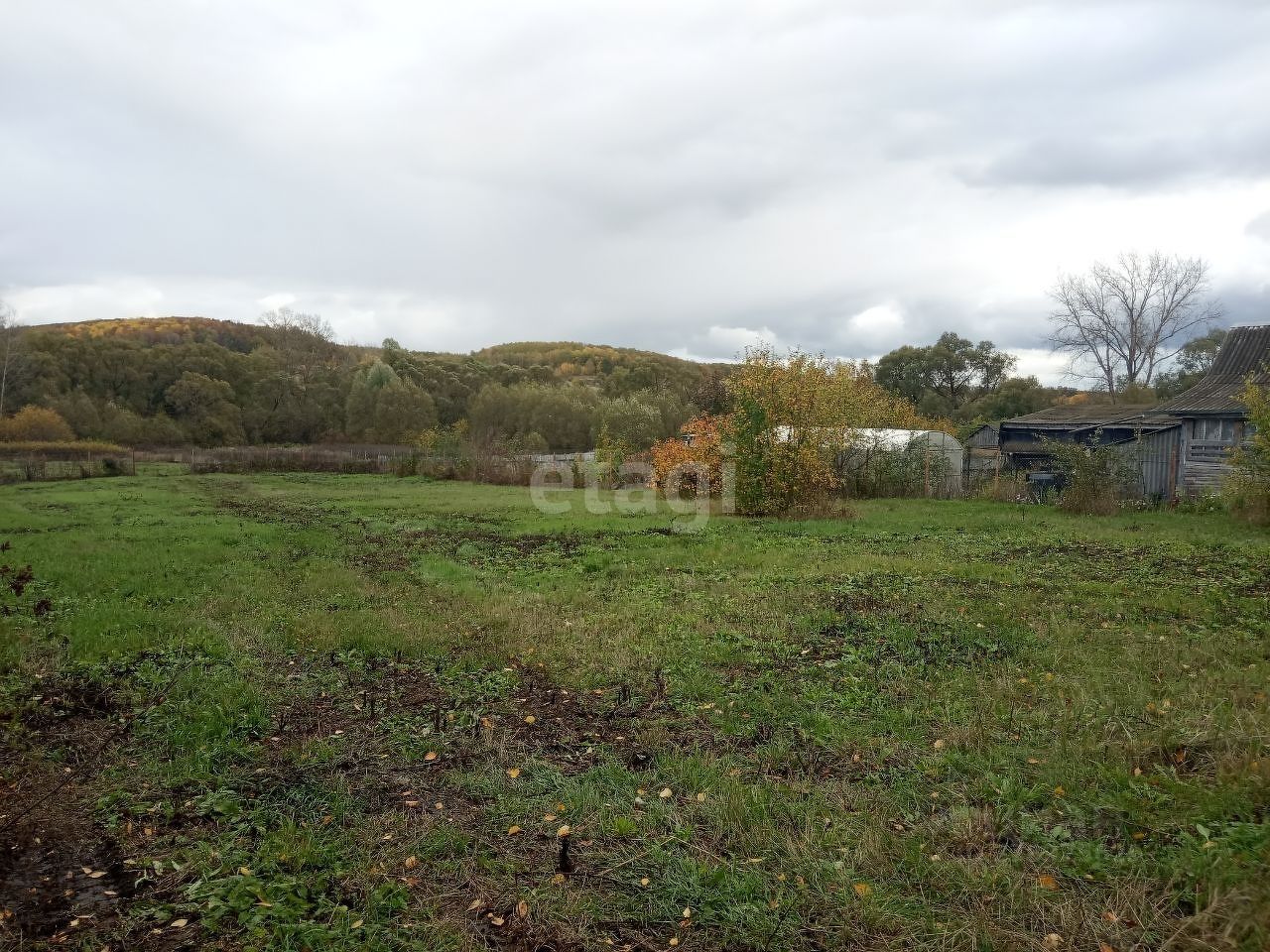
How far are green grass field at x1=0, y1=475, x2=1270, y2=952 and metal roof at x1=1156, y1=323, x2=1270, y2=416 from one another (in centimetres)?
1237

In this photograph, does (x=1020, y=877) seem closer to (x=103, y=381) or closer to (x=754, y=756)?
(x=754, y=756)

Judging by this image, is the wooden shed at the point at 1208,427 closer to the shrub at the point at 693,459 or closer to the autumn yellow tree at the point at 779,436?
the autumn yellow tree at the point at 779,436

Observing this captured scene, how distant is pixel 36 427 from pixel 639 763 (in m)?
54.6

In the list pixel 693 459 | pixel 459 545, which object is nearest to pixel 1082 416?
pixel 693 459

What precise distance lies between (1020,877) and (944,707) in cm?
179

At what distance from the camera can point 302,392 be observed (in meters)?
61.2

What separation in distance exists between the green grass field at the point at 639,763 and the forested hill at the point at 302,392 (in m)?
29.2

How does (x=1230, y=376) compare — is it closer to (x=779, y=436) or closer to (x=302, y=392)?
(x=779, y=436)

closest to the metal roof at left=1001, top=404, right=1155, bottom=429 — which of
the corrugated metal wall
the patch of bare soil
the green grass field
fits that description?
the corrugated metal wall

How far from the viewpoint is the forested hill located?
48.2 meters

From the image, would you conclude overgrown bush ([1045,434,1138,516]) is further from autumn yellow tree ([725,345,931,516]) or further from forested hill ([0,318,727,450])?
forested hill ([0,318,727,450])

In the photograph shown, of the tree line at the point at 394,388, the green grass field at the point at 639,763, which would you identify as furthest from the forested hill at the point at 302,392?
the green grass field at the point at 639,763

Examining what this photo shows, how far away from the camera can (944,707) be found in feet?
15.4

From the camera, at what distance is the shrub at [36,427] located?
43156mm
